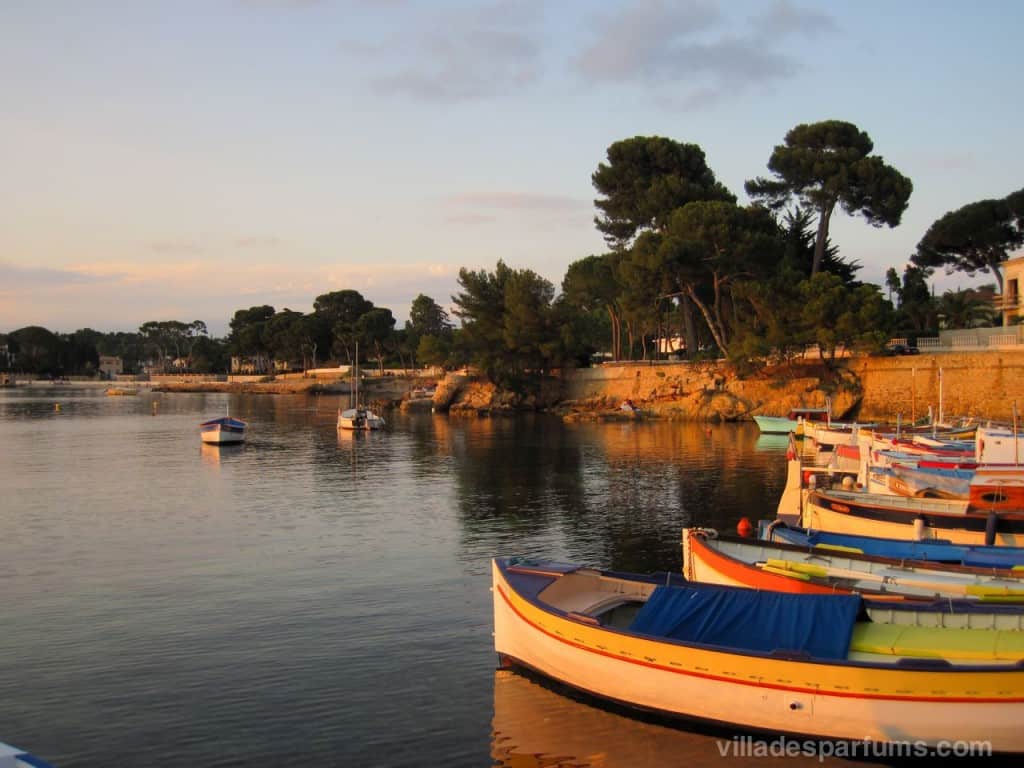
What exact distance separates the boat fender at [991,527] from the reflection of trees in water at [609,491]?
6.47 meters

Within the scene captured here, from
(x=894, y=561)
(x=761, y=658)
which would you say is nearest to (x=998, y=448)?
(x=894, y=561)

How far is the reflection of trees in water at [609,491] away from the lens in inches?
872

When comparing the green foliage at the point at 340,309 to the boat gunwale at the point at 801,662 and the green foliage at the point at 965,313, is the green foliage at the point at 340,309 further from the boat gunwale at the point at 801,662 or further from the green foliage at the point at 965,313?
the boat gunwale at the point at 801,662

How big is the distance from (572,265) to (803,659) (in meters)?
75.8

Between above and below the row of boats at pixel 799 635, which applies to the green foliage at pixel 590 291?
above

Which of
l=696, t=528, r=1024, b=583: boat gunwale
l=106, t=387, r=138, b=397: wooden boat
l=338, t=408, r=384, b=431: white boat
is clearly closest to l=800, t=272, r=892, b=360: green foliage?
l=338, t=408, r=384, b=431: white boat

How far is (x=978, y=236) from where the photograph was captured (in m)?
62.2

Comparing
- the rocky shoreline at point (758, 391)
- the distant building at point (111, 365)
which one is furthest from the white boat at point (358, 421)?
the distant building at point (111, 365)

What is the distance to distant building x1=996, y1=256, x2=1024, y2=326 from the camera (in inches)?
2092

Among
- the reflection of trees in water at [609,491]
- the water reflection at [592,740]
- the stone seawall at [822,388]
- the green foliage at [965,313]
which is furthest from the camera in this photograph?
the green foliage at [965,313]

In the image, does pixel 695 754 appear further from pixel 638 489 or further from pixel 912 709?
pixel 638 489

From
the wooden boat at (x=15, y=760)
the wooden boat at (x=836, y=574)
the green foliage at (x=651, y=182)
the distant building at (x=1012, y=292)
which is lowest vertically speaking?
the wooden boat at (x=836, y=574)

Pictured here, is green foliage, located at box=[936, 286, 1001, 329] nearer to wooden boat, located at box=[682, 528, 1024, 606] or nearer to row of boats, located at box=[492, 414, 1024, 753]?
row of boats, located at box=[492, 414, 1024, 753]

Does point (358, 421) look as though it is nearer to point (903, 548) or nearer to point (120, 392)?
point (903, 548)
